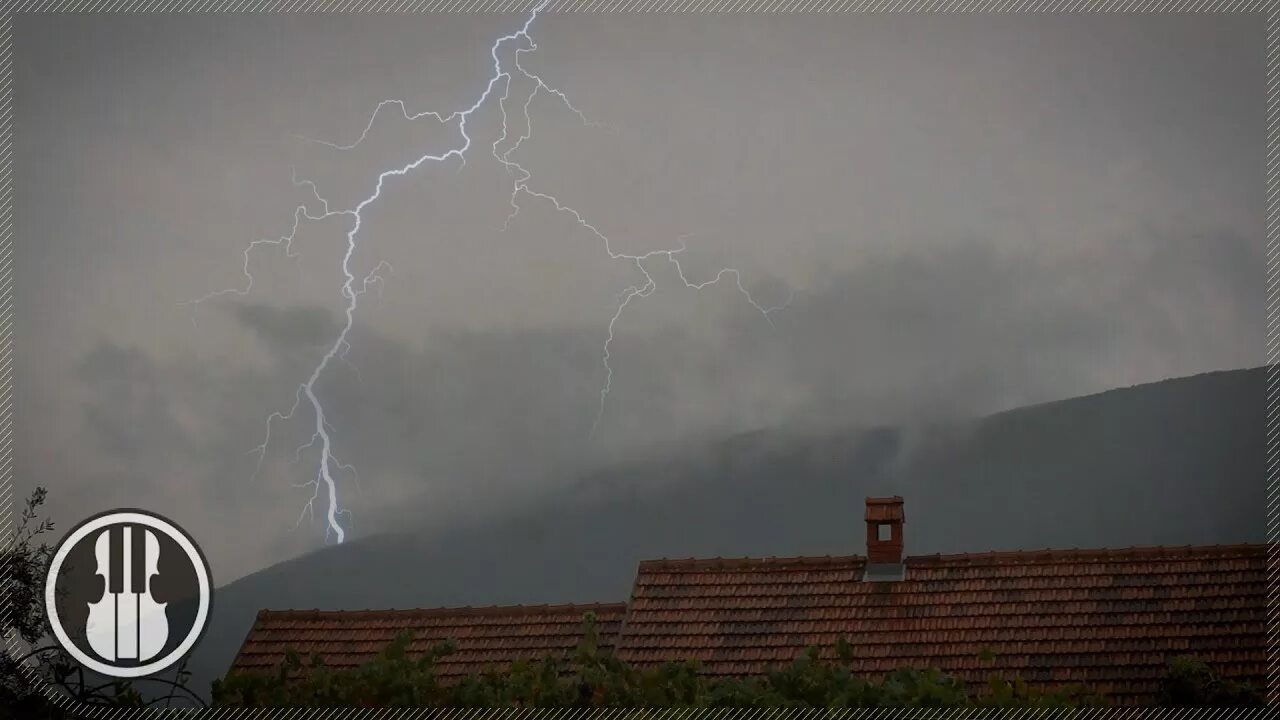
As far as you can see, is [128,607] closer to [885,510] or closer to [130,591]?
[130,591]

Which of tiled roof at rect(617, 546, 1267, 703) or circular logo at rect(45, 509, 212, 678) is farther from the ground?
tiled roof at rect(617, 546, 1267, 703)

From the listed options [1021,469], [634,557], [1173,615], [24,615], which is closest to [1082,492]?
[1021,469]

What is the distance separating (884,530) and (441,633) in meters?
4.83

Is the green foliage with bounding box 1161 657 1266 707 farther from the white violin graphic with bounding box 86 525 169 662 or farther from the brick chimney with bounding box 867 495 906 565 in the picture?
the white violin graphic with bounding box 86 525 169 662

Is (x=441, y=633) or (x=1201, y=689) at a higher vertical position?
(x=441, y=633)

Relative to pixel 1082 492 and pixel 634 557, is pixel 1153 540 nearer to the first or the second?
pixel 1082 492

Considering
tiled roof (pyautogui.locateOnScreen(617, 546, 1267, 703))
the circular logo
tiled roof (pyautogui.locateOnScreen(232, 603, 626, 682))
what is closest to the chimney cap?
tiled roof (pyautogui.locateOnScreen(617, 546, 1267, 703))

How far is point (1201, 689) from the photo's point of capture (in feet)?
41.5

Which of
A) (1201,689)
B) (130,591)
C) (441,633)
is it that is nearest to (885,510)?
(1201,689)

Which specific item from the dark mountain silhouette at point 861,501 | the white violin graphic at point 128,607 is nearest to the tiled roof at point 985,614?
the white violin graphic at point 128,607

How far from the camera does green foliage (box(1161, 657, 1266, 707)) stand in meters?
12.3

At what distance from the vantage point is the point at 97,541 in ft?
30.9

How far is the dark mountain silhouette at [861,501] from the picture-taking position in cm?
3700

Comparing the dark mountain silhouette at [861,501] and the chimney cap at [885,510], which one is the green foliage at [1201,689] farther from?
the dark mountain silhouette at [861,501]
